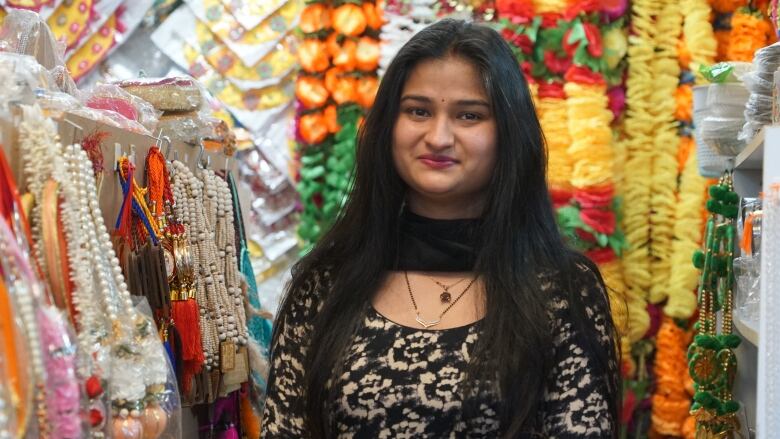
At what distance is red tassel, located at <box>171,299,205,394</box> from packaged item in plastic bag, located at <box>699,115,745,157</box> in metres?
1.22

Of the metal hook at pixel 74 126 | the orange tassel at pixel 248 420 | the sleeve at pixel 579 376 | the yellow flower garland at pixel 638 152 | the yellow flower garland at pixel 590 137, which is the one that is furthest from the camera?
the yellow flower garland at pixel 638 152

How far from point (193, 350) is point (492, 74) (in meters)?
0.75

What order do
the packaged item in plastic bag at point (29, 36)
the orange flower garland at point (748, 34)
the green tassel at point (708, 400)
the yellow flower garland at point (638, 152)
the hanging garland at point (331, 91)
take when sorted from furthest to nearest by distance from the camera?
the hanging garland at point (331, 91)
the yellow flower garland at point (638, 152)
the orange flower garland at point (748, 34)
the green tassel at point (708, 400)
the packaged item in plastic bag at point (29, 36)

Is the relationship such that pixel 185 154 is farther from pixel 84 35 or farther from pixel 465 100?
pixel 84 35

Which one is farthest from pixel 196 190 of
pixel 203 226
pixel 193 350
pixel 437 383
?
pixel 437 383

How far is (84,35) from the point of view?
12.8 feet

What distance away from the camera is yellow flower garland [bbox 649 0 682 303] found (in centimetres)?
336

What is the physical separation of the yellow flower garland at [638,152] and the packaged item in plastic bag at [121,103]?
181cm

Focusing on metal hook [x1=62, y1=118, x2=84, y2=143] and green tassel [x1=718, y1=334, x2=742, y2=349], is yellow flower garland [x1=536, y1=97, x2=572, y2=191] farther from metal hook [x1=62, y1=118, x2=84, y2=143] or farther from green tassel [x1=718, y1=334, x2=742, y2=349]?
metal hook [x1=62, y1=118, x2=84, y2=143]

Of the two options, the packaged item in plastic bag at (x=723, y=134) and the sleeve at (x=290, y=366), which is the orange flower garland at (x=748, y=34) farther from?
the sleeve at (x=290, y=366)

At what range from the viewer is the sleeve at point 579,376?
61.3 inches

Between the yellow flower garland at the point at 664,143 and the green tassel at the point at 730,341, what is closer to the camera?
the green tassel at the point at 730,341

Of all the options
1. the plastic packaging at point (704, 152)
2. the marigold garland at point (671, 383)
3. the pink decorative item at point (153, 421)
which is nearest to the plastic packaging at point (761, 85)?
the plastic packaging at point (704, 152)

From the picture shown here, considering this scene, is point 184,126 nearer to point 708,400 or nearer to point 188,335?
point 188,335
